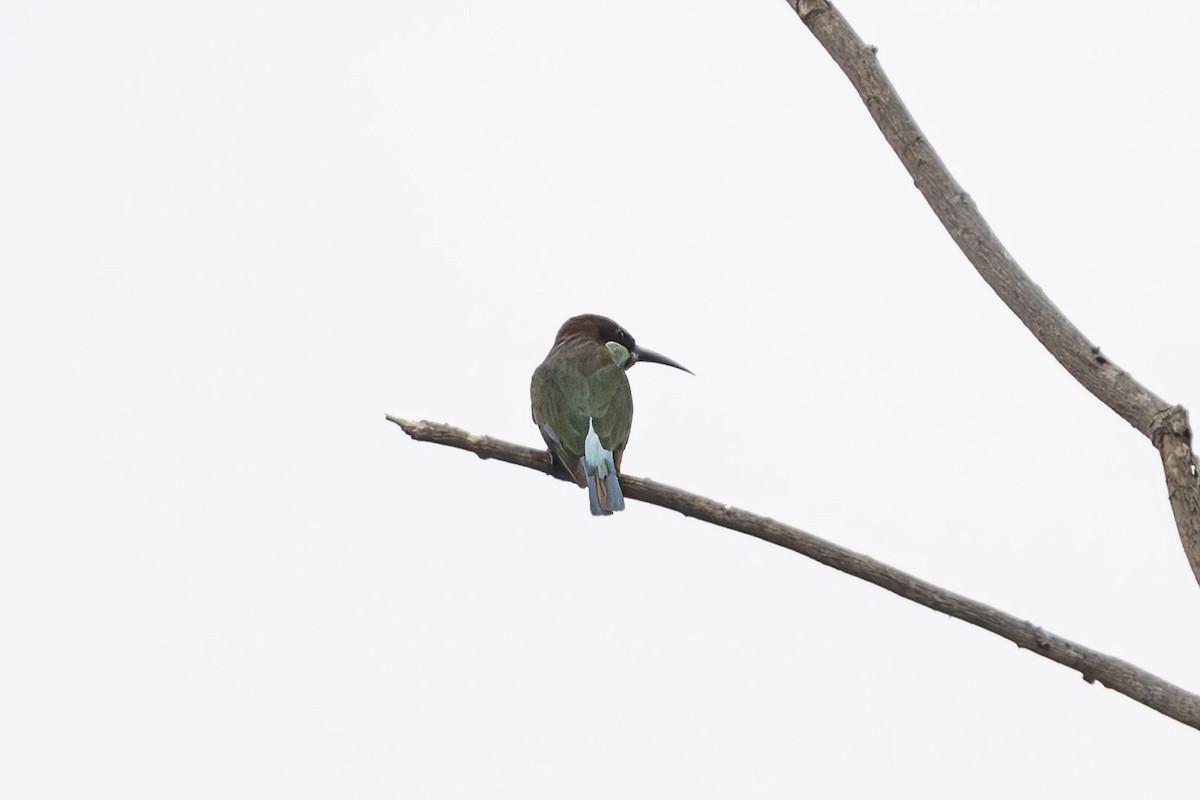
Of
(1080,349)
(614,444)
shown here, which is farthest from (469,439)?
(1080,349)

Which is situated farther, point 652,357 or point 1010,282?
point 652,357

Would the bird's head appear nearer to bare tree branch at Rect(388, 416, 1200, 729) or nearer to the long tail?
the long tail

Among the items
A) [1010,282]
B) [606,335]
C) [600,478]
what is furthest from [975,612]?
[606,335]

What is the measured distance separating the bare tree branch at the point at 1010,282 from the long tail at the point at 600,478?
1243 millimetres

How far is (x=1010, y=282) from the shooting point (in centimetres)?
253

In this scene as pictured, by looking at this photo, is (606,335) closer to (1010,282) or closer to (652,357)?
(652,357)

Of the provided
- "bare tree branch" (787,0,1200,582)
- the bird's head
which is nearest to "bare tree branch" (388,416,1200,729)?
"bare tree branch" (787,0,1200,582)

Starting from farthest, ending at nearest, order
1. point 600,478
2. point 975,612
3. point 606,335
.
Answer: point 606,335 < point 600,478 < point 975,612

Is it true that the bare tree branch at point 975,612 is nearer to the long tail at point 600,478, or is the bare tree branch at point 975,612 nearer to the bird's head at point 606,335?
the long tail at point 600,478

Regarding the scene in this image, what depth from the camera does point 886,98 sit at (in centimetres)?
261

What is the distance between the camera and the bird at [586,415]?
3.60 metres

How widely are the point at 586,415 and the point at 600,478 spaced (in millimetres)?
207

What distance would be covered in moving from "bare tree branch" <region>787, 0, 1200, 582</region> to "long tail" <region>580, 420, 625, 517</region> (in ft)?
4.08

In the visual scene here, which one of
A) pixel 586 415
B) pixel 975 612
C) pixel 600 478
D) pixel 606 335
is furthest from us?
pixel 606 335
